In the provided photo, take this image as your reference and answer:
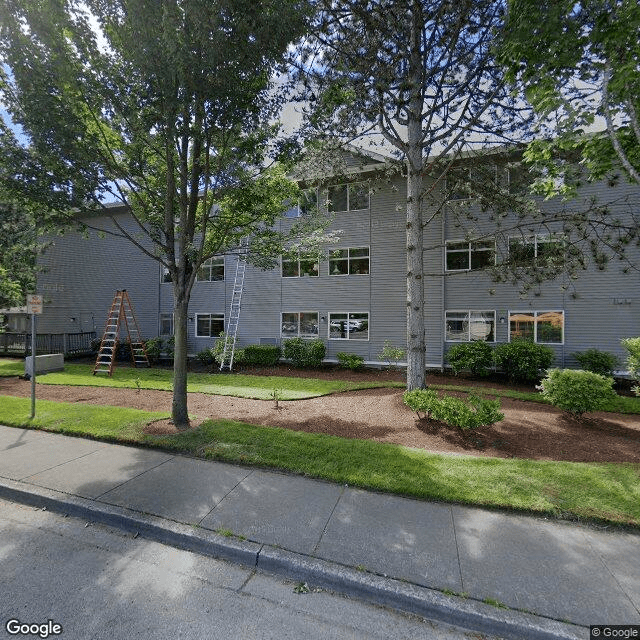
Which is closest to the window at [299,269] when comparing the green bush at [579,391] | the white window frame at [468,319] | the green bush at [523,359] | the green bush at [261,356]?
the green bush at [261,356]

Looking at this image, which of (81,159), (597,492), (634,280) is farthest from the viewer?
(634,280)

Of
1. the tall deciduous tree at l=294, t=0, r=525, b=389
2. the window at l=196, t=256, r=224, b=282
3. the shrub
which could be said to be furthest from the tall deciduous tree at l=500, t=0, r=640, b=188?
the window at l=196, t=256, r=224, b=282

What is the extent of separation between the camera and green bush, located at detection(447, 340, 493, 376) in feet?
44.6

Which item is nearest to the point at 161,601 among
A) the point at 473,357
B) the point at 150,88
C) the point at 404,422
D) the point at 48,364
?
the point at 404,422

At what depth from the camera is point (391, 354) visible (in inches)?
587

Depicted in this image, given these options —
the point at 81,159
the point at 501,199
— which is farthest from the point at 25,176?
the point at 501,199

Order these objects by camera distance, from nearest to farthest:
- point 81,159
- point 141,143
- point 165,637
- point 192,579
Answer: point 165,637 → point 192,579 → point 81,159 → point 141,143

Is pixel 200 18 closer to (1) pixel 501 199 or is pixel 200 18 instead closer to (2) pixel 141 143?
(2) pixel 141 143

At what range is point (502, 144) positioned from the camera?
34.9 feet

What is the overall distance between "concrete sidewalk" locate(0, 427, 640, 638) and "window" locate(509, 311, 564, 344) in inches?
469

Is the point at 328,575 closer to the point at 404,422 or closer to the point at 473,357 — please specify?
the point at 404,422

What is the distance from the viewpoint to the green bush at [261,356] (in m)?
16.5

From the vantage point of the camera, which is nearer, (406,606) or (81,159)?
(406,606)

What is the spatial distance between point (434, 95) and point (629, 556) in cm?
1092
